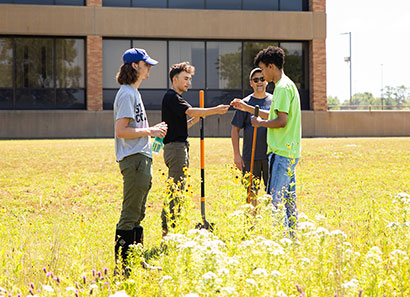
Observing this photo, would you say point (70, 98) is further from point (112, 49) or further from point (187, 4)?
point (187, 4)

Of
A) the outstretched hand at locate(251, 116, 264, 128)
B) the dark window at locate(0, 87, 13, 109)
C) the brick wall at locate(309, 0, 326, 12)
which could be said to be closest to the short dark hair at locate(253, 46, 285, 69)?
the outstretched hand at locate(251, 116, 264, 128)

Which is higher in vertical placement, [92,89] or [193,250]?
[92,89]

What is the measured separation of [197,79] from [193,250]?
2511 cm

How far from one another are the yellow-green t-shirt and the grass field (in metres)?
0.30

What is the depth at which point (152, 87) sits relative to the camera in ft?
88.2

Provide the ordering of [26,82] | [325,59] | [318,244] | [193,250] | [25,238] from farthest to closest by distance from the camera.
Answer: [325,59] → [26,82] → [25,238] → [318,244] → [193,250]

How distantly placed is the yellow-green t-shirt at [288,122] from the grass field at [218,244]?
0.30m

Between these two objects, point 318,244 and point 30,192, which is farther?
point 30,192

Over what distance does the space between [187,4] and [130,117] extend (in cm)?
2439

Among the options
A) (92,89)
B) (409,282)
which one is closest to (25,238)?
(409,282)

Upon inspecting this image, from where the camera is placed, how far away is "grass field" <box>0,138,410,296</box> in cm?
279

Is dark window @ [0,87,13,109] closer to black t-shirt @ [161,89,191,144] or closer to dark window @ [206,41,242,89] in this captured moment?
dark window @ [206,41,242,89]

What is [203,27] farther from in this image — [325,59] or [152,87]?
[325,59]

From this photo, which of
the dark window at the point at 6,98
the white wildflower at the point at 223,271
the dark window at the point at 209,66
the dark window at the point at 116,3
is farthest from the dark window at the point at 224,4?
the white wildflower at the point at 223,271
